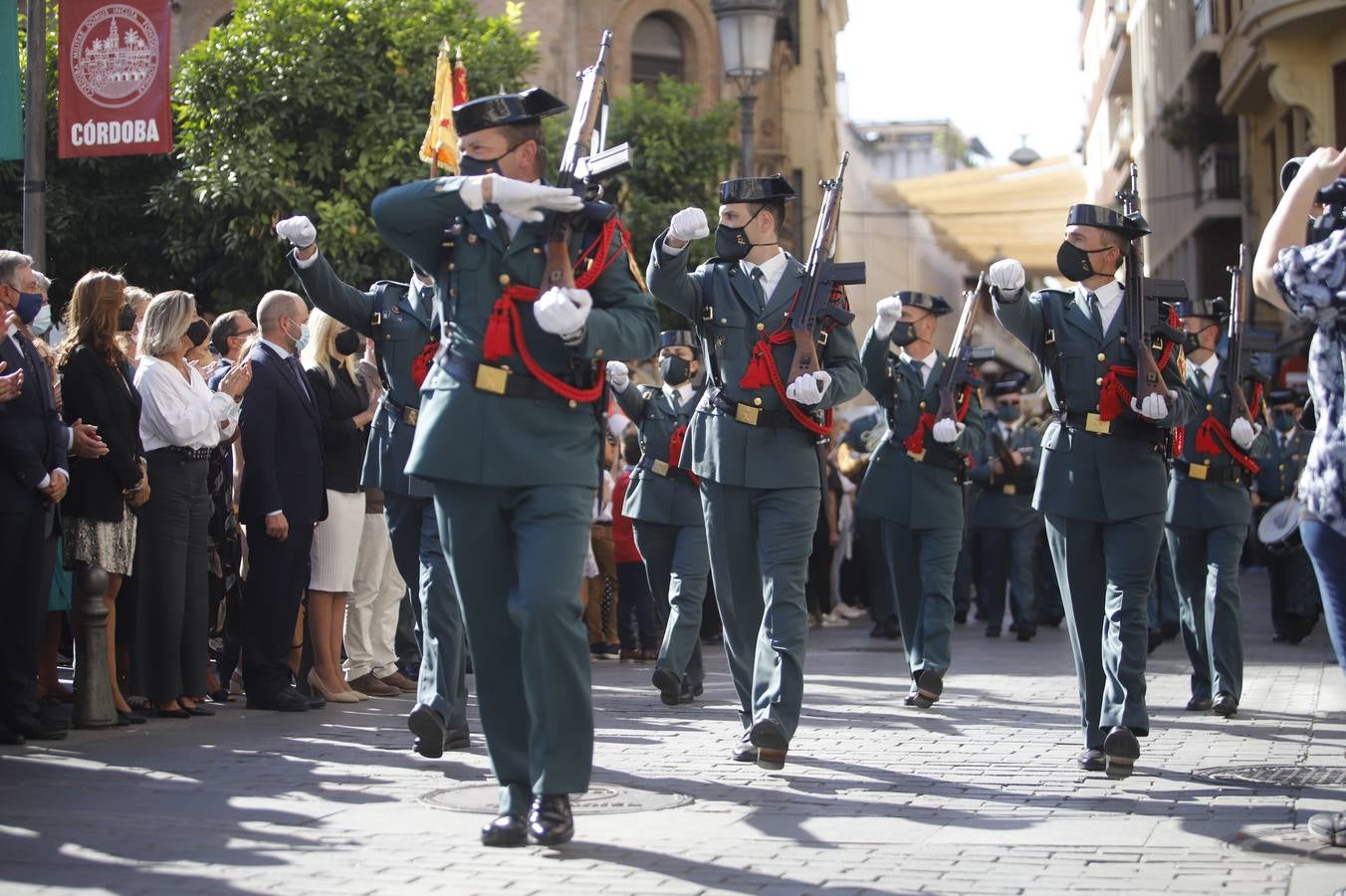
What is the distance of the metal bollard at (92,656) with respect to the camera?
9.17 metres

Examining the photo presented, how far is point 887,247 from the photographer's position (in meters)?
56.5

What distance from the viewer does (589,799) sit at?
7.04 m

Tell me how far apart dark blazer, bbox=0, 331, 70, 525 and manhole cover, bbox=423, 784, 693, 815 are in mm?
2666

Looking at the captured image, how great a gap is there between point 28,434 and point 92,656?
1.14m

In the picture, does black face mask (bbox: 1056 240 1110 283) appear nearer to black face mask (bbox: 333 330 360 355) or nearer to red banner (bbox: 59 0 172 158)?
black face mask (bbox: 333 330 360 355)

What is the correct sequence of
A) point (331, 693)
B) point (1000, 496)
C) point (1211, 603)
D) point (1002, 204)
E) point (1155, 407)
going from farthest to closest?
1. point (1002, 204)
2. point (1000, 496)
3. point (331, 693)
4. point (1211, 603)
5. point (1155, 407)

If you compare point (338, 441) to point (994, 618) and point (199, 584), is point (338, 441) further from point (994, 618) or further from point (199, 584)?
point (994, 618)

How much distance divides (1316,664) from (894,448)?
13.3 ft

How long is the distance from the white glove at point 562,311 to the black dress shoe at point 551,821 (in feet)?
4.63

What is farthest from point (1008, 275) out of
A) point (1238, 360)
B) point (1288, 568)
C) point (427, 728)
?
point (1288, 568)

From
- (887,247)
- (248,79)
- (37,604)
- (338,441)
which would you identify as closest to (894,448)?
(338,441)

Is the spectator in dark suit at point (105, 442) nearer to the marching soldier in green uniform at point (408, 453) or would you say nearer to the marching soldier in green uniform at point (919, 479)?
the marching soldier in green uniform at point (408, 453)

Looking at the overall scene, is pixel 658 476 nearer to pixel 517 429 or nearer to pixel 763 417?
pixel 763 417

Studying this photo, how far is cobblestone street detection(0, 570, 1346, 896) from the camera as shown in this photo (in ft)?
18.4
